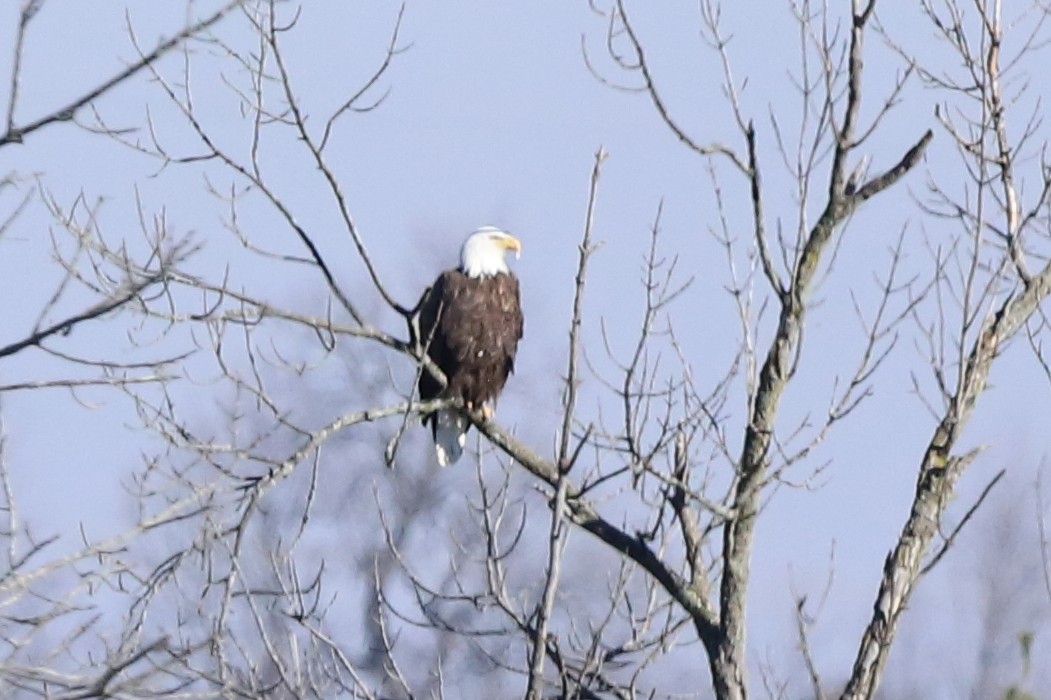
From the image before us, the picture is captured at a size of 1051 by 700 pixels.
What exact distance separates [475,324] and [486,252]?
0.38 meters

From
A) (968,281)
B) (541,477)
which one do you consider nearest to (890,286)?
(968,281)

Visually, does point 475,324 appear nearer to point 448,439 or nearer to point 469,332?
point 469,332

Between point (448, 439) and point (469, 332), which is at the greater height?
point (448, 439)

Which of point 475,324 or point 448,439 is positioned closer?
point 475,324

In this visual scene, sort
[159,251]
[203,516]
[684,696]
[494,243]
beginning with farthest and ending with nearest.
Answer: [494,243] → [684,696] → [203,516] → [159,251]

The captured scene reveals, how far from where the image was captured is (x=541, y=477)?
241 inches

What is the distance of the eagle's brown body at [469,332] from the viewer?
8.22m

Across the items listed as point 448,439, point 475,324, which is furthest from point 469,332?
point 448,439

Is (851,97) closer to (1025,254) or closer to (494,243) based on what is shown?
(1025,254)

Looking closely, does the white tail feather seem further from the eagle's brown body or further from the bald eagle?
the eagle's brown body

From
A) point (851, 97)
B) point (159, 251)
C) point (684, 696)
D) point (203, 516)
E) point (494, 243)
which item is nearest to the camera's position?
point (159, 251)

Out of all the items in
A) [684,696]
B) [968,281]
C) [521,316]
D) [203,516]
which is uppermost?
[521,316]

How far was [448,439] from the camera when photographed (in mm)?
9055

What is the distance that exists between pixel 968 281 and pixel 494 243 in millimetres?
3051
